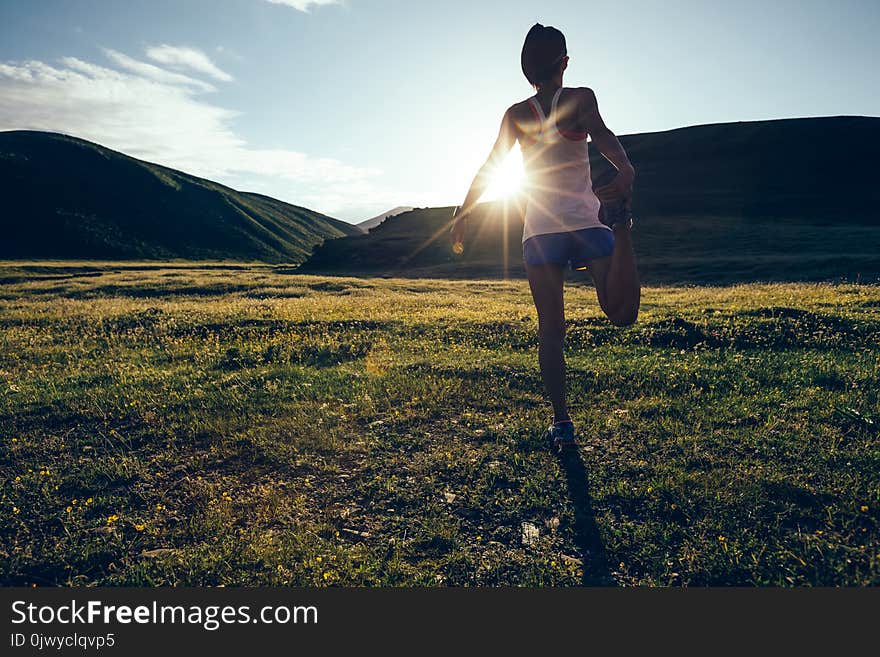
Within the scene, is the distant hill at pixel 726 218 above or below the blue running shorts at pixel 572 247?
above

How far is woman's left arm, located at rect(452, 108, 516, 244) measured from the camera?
5133 millimetres

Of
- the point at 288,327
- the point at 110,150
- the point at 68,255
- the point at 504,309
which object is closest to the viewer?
the point at 288,327

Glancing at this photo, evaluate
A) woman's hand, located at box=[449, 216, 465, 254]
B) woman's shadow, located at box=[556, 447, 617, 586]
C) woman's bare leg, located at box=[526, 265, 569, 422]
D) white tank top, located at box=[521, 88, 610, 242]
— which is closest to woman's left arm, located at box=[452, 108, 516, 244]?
woman's hand, located at box=[449, 216, 465, 254]

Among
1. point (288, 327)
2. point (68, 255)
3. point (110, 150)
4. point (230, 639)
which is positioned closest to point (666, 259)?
point (288, 327)

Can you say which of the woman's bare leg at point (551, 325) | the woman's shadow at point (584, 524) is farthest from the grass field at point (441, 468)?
the woman's bare leg at point (551, 325)

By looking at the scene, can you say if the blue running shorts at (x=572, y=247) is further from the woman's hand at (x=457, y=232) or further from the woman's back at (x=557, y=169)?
the woman's hand at (x=457, y=232)

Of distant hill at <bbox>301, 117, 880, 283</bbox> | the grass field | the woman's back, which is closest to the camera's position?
the grass field

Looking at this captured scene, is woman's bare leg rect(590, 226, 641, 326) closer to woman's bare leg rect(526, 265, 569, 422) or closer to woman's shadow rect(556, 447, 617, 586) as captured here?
woman's bare leg rect(526, 265, 569, 422)

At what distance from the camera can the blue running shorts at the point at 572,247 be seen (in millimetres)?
4742

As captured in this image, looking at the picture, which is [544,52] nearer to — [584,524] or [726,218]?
[584,524]

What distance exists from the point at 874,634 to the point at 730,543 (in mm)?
894

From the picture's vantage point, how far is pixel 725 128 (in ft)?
374

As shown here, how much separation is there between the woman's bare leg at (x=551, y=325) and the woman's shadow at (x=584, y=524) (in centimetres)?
53

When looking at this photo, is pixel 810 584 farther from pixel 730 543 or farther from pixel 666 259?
pixel 666 259
